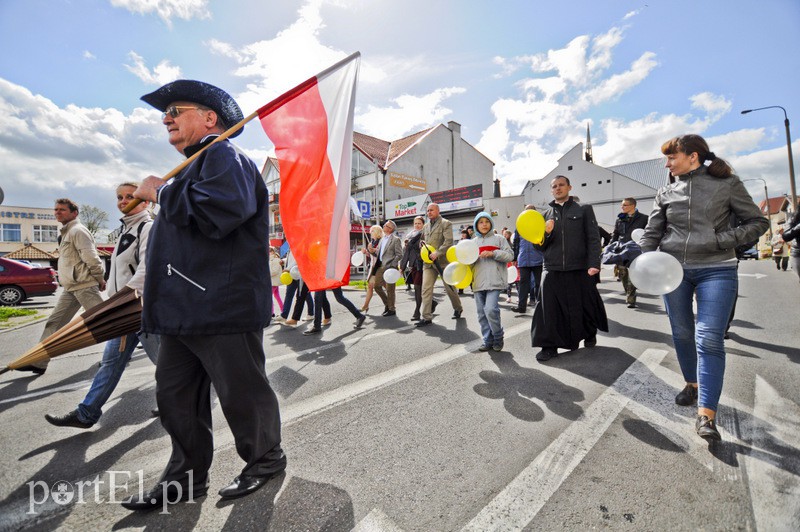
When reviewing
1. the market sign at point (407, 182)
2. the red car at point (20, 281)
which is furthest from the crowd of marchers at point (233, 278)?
the market sign at point (407, 182)

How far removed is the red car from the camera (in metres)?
11.6

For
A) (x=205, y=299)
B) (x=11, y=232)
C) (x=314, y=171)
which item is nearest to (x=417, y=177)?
(x=314, y=171)

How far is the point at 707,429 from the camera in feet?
7.57

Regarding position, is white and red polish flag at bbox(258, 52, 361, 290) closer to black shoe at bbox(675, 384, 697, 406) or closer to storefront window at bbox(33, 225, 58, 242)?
black shoe at bbox(675, 384, 697, 406)

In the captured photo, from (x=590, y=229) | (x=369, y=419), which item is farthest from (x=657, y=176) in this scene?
(x=369, y=419)

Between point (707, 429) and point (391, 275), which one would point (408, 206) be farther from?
point (707, 429)

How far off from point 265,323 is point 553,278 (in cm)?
345

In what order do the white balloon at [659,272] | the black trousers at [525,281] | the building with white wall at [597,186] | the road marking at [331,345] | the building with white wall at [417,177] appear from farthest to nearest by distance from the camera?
1. the building with white wall at [597,186]
2. the building with white wall at [417,177]
3. the black trousers at [525,281]
4. the road marking at [331,345]
5. the white balloon at [659,272]

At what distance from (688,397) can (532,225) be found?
211 centimetres

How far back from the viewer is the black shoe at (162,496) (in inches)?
72.6

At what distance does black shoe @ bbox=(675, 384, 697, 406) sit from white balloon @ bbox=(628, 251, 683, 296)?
2.65 feet

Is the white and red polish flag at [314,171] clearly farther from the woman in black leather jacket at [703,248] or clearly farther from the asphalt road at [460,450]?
the woman in black leather jacket at [703,248]

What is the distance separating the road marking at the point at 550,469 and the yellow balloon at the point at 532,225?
1.75m

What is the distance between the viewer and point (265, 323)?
6.53ft
